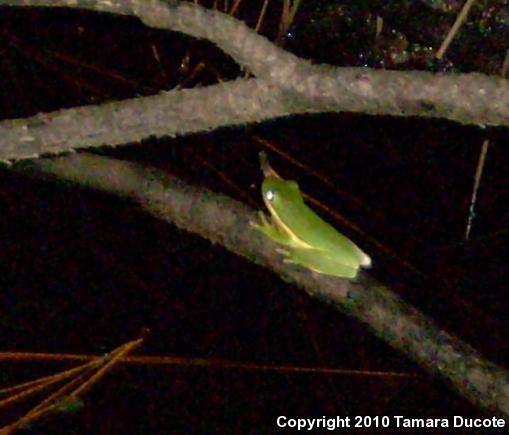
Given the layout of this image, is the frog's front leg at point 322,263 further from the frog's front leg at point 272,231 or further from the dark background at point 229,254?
the dark background at point 229,254

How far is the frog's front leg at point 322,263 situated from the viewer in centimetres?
147

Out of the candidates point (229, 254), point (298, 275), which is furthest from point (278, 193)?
point (229, 254)

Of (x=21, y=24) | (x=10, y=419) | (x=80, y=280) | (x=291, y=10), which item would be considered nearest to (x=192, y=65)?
(x=291, y=10)

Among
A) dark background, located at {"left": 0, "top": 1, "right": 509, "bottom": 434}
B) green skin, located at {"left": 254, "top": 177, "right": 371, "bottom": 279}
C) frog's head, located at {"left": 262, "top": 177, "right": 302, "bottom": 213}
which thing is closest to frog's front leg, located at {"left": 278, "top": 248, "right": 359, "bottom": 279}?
green skin, located at {"left": 254, "top": 177, "right": 371, "bottom": 279}

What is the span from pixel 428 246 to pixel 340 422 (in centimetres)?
60

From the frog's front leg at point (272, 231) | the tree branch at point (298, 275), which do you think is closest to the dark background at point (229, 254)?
the tree branch at point (298, 275)

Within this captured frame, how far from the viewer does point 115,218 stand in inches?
83.3

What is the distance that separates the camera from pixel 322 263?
147 cm

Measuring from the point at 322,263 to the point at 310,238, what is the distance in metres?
0.06

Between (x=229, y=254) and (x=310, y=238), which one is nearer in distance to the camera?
(x=310, y=238)

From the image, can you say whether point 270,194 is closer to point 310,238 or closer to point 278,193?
point 278,193

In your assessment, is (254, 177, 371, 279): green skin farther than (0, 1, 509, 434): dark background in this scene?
No

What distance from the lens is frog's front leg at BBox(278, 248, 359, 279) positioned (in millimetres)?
1470

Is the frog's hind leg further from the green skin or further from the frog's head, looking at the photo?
the frog's head
